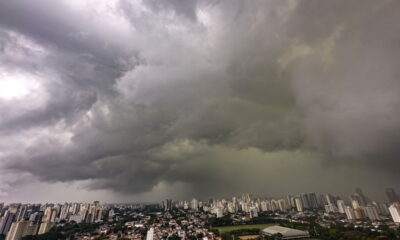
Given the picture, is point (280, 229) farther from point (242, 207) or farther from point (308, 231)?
point (242, 207)

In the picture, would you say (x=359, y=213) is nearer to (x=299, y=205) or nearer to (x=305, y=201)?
(x=299, y=205)

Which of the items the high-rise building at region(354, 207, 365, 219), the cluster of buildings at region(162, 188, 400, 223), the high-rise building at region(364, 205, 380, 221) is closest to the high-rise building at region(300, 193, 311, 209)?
the cluster of buildings at region(162, 188, 400, 223)

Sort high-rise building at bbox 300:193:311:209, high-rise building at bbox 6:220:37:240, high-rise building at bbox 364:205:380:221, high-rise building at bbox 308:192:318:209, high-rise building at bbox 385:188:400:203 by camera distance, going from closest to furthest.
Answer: high-rise building at bbox 6:220:37:240 → high-rise building at bbox 364:205:380:221 → high-rise building at bbox 385:188:400:203 → high-rise building at bbox 300:193:311:209 → high-rise building at bbox 308:192:318:209

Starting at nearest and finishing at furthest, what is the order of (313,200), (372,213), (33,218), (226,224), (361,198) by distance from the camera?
(372,213) → (33,218) → (226,224) → (361,198) → (313,200)

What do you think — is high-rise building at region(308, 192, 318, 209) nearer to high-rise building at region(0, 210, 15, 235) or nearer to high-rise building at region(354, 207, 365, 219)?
high-rise building at region(354, 207, 365, 219)

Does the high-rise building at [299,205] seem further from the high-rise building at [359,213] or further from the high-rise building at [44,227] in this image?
the high-rise building at [44,227]

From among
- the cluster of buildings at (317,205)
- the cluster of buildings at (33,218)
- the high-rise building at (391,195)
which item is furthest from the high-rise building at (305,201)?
the cluster of buildings at (33,218)

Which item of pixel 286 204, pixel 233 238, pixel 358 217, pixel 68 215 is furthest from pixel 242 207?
pixel 68 215

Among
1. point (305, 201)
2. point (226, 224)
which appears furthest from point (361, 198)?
point (226, 224)
